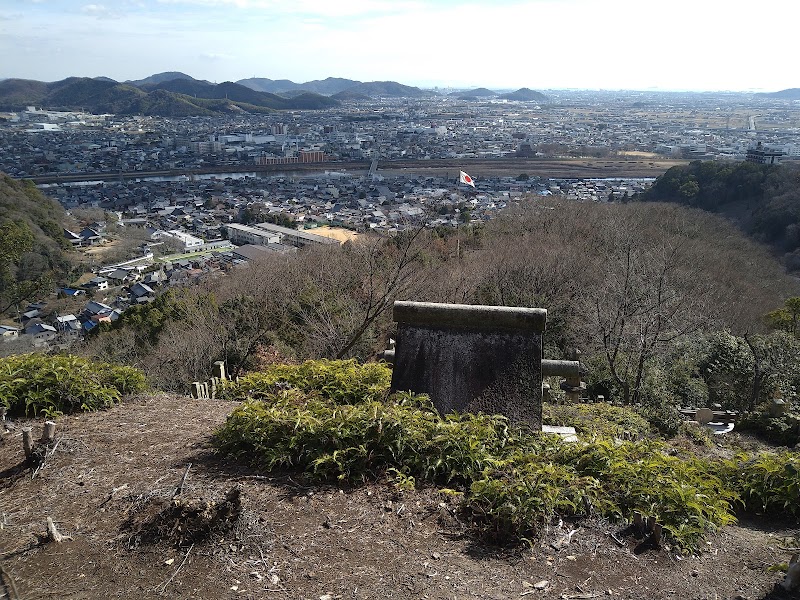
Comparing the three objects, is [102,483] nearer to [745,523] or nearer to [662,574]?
[662,574]

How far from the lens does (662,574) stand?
361 cm

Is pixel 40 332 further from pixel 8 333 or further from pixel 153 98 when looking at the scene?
pixel 153 98

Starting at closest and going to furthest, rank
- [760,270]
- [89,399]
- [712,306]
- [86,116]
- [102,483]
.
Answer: [102,483] → [89,399] → [712,306] → [760,270] → [86,116]

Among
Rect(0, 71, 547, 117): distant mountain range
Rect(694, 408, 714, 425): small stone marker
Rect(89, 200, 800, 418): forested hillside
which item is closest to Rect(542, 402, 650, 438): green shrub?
Rect(694, 408, 714, 425): small stone marker

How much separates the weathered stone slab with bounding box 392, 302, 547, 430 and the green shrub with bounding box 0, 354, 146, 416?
317 centimetres

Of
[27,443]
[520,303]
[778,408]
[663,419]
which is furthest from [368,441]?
[520,303]

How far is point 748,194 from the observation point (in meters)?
32.0

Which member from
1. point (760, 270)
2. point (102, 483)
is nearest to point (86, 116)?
point (760, 270)

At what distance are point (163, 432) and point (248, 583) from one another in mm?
2412

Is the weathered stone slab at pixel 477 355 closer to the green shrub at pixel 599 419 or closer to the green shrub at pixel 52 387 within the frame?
the green shrub at pixel 599 419

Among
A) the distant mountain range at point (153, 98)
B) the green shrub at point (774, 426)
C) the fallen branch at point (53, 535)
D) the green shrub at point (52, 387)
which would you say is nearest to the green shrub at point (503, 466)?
the fallen branch at point (53, 535)

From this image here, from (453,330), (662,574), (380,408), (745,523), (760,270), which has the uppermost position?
(453,330)

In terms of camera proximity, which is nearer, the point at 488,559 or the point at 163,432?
the point at 488,559

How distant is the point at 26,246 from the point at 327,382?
28.2 metres
